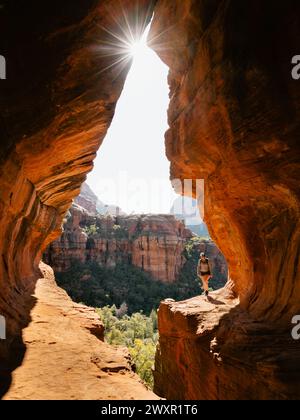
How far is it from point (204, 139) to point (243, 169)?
169cm

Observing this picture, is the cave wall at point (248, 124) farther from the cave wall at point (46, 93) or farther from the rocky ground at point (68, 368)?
the rocky ground at point (68, 368)

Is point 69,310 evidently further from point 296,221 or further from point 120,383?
point 296,221

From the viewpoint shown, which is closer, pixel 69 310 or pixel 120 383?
pixel 120 383

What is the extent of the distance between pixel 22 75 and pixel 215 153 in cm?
573

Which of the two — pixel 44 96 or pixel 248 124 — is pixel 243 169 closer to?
pixel 248 124

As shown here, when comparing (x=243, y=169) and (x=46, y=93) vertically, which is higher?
(x=46, y=93)

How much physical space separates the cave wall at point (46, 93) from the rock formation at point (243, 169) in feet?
7.50

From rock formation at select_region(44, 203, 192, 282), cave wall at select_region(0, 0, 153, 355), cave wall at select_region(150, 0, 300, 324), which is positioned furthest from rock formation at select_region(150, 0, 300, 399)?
rock formation at select_region(44, 203, 192, 282)

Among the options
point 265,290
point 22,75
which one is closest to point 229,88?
point 22,75

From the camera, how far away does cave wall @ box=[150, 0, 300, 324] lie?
21.6 ft

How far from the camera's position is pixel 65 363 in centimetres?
532

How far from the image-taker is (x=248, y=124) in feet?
23.4

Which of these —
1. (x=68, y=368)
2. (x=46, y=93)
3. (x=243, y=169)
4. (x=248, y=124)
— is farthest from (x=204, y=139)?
(x=68, y=368)

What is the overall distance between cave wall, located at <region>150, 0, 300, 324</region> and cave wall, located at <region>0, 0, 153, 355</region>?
2150mm
